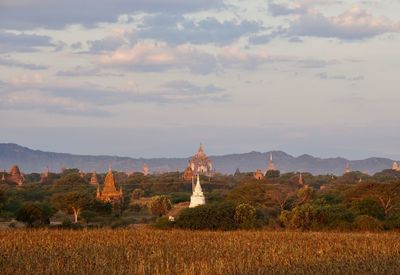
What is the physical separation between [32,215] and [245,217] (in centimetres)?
1610

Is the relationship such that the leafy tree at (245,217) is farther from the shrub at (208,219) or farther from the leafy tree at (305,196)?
the leafy tree at (305,196)

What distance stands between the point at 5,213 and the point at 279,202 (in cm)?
2675

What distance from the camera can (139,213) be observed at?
298 ft

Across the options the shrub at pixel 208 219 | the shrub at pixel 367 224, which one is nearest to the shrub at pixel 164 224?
the shrub at pixel 208 219

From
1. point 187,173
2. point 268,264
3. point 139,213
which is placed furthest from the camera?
point 187,173

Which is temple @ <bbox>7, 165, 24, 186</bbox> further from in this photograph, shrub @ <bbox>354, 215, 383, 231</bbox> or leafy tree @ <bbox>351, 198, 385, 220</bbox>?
shrub @ <bbox>354, 215, 383, 231</bbox>

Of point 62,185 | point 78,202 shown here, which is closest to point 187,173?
point 62,185

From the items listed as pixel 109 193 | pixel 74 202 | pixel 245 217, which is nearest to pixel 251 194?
pixel 74 202

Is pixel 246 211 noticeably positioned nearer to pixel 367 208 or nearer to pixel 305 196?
pixel 367 208

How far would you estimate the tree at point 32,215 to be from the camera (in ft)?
209

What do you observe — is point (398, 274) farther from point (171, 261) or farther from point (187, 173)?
point (187, 173)

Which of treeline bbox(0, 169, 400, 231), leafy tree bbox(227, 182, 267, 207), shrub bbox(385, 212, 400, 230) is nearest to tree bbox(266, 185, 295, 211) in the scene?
treeline bbox(0, 169, 400, 231)

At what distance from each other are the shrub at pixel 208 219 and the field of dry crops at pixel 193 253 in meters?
11.0

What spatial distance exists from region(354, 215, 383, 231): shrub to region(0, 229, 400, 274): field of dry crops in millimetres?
9338
